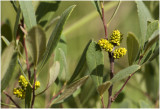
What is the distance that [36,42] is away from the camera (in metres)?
0.41

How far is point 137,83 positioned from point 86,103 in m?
0.23

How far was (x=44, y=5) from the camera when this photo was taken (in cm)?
61

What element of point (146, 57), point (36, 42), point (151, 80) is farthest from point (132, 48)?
point (151, 80)

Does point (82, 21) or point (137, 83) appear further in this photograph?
point (82, 21)

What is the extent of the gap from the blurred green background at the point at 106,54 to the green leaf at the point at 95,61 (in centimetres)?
14

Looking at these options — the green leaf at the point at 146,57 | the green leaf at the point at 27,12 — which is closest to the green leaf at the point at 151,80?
the green leaf at the point at 146,57

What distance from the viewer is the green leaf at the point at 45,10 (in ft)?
2.01

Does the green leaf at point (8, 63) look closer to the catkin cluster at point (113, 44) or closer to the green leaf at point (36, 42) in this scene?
the green leaf at point (36, 42)

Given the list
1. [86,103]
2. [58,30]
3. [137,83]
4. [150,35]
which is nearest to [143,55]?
[150,35]

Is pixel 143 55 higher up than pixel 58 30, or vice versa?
pixel 58 30

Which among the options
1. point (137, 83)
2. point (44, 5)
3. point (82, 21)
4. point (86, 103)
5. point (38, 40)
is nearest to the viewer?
point (38, 40)

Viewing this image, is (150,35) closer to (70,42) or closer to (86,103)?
(86,103)

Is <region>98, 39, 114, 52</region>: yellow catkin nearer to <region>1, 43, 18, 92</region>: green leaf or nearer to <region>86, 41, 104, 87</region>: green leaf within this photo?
<region>86, 41, 104, 87</region>: green leaf

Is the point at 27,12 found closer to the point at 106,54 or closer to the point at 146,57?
Result: the point at 146,57
